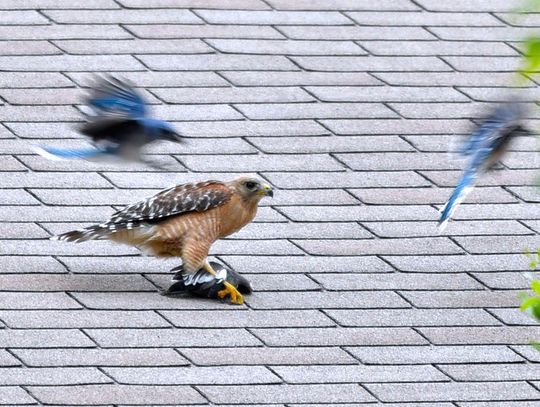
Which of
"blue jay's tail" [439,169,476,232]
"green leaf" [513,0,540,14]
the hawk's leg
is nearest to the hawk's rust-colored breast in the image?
the hawk's leg

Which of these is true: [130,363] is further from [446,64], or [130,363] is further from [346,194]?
A: [446,64]

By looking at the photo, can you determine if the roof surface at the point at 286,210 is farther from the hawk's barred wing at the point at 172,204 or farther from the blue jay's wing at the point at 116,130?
the blue jay's wing at the point at 116,130

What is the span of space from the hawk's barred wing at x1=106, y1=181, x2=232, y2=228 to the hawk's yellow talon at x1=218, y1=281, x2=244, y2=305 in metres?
0.36

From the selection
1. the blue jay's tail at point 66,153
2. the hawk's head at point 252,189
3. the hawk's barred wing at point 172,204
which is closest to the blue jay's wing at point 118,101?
the blue jay's tail at point 66,153

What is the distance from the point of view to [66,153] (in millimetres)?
6266

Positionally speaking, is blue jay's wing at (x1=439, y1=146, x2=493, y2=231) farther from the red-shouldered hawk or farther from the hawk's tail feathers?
the hawk's tail feathers

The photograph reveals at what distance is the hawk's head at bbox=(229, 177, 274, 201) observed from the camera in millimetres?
6113

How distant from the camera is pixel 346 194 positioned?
676cm

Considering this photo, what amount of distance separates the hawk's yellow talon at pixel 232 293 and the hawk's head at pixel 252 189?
397mm

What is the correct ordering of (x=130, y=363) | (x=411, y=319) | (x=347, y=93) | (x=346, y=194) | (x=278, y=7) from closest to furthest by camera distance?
(x=130, y=363)
(x=411, y=319)
(x=346, y=194)
(x=347, y=93)
(x=278, y=7)

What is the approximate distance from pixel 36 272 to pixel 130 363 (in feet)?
2.65

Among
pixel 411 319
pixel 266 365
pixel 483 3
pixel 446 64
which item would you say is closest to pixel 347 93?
pixel 446 64

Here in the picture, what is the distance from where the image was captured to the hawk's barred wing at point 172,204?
20.0 ft

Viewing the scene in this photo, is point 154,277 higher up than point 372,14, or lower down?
lower down
